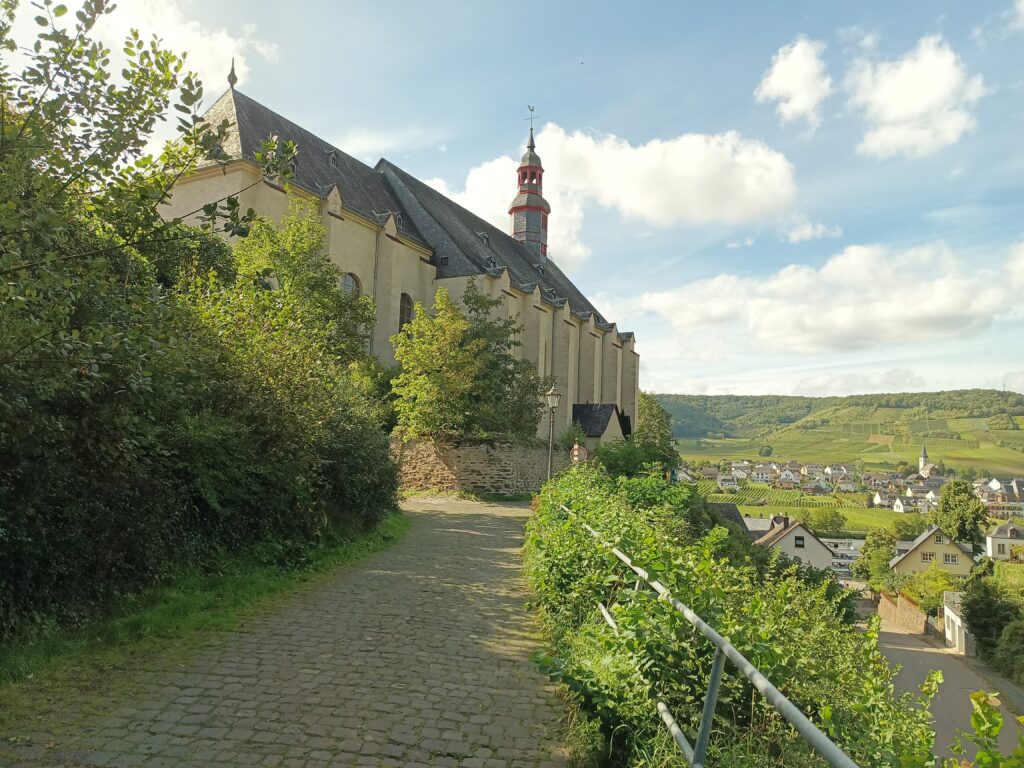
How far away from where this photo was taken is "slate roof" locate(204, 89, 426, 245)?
27.1m

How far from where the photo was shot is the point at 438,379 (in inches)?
942

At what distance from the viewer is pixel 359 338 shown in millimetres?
22250

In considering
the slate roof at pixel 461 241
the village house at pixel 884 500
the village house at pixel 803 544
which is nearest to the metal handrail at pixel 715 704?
the slate roof at pixel 461 241

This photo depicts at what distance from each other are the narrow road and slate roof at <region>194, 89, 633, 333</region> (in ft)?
85.2

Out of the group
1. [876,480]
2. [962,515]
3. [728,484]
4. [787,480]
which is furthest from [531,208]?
[876,480]

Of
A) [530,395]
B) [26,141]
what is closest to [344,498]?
[26,141]

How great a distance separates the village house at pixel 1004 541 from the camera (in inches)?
2689

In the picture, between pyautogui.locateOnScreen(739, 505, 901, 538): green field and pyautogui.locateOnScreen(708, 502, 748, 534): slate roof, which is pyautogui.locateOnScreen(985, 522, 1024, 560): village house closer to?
pyautogui.locateOnScreen(739, 505, 901, 538): green field

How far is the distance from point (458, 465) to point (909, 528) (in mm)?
89580

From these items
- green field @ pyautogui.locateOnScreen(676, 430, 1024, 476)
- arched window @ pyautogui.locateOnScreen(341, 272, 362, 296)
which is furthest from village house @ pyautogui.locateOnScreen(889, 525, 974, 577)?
green field @ pyautogui.locateOnScreen(676, 430, 1024, 476)

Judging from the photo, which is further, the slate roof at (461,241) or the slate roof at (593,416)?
the slate roof at (593,416)

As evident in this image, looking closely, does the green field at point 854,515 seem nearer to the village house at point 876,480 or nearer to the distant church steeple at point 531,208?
the village house at point 876,480

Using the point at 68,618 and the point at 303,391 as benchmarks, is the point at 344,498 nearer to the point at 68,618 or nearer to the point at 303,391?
the point at 303,391

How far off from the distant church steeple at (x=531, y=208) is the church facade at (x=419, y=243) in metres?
0.08
